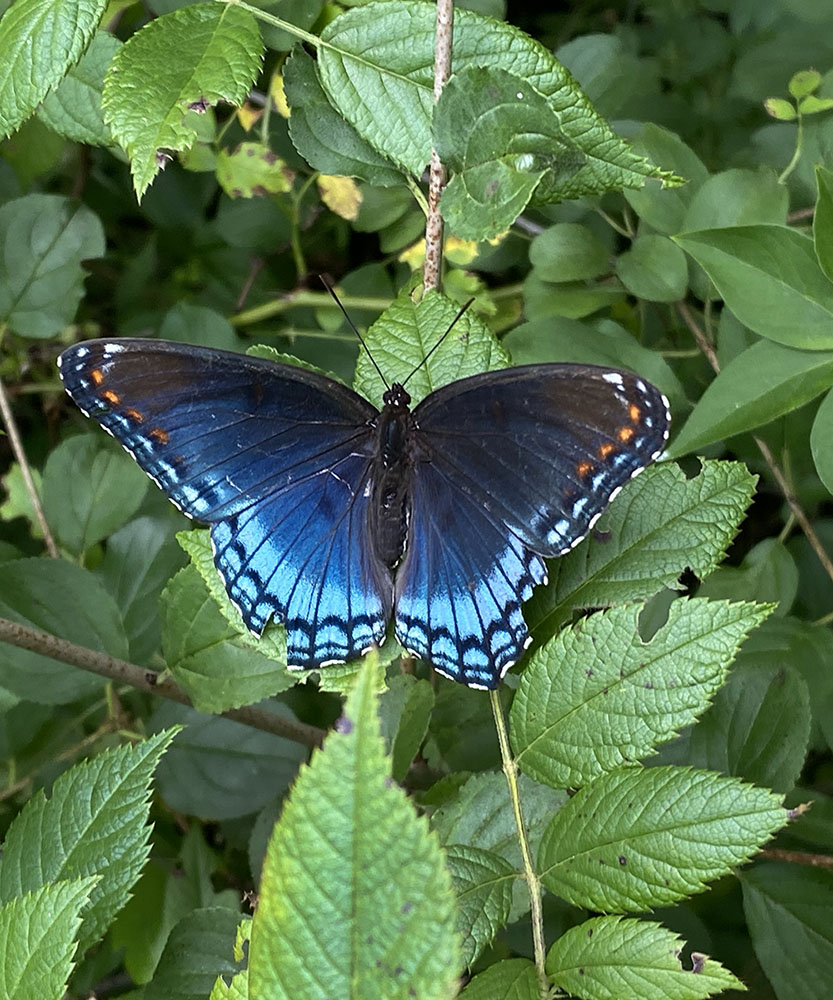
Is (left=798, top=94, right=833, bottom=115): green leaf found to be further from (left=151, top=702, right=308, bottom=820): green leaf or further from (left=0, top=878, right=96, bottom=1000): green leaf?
(left=0, top=878, right=96, bottom=1000): green leaf

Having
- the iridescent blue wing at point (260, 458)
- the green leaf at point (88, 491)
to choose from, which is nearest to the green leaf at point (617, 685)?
the iridescent blue wing at point (260, 458)

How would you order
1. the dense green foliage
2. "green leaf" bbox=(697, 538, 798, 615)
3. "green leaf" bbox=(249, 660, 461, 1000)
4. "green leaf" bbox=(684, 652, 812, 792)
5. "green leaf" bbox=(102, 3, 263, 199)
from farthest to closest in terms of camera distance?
"green leaf" bbox=(697, 538, 798, 615)
"green leaf" bbox=(684, 652, 812, 792)
"green leaf" bbox=(102, 3, 263, 199)
the dense green foliage
"green leaf" bbox=(249, 660, 461, 1000)

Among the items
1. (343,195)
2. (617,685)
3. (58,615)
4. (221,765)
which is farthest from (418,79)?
(221,765)

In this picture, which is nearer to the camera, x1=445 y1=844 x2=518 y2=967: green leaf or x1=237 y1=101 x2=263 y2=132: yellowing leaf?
x1=445 y1=844 x2=518 y2=967: green leaf

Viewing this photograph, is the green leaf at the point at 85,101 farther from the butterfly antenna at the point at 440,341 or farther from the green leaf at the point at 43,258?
the butterfly antenna at the point at 440,341

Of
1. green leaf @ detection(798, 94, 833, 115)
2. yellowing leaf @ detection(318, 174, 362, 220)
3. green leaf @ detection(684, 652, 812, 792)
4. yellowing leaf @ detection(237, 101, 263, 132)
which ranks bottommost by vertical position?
green leaf @ detection(684, 652, 812, 792)

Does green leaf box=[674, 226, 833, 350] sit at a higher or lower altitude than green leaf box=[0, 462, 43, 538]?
higher

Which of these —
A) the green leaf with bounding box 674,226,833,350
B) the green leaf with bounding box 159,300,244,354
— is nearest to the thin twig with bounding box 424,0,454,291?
the green leaf with bounding box 674,226,833,350

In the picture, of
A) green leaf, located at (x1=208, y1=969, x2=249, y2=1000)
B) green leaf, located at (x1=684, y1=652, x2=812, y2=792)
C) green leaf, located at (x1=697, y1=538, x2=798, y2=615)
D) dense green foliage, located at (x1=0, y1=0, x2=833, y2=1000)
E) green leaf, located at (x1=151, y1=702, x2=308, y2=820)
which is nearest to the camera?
green leaf, located at (x1=208, y1=969, x2=249, y2=1000)
